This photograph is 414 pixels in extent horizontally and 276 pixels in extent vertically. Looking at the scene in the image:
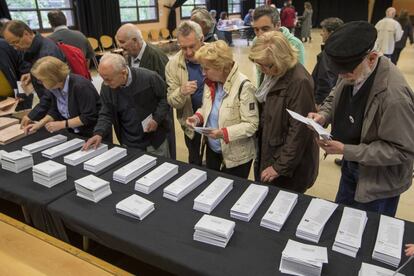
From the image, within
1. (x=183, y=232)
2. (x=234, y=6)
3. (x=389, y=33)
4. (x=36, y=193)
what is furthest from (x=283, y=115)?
(x=234, y=6)

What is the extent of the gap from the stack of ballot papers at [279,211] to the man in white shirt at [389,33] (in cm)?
576

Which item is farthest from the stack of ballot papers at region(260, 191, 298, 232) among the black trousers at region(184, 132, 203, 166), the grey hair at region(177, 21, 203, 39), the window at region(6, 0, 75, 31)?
the window at region(6, 0, 75, 31)

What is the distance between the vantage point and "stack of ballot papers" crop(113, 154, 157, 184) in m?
1.69

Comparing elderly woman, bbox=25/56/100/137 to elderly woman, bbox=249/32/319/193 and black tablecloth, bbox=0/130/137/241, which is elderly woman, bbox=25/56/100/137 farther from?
elderly woman, bbox=249/32/319/193

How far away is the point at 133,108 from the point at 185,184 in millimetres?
845

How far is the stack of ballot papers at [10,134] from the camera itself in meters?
2.23

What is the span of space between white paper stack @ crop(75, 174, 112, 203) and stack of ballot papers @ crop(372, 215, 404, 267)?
114 cm

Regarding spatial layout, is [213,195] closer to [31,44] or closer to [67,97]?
[67,97]

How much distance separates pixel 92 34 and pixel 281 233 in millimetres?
8828

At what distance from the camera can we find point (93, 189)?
1.50 metres

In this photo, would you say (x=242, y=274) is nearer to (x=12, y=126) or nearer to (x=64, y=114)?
(x=64, y=114)

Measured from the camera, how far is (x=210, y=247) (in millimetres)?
1215

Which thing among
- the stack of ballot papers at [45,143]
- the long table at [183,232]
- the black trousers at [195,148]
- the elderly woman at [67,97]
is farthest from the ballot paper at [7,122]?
the black trousers at [195,148]

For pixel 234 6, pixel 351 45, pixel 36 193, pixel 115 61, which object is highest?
pixel 234 6
